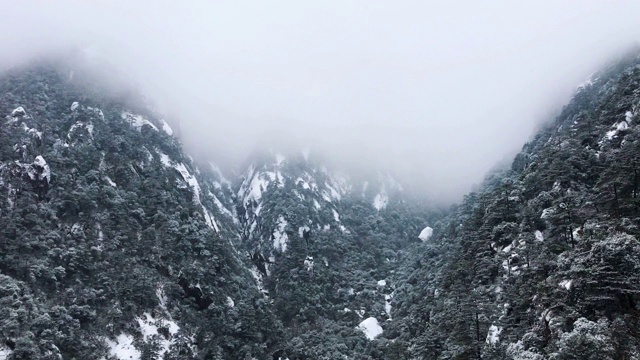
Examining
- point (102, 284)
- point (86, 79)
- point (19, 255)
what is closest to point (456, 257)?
point (102, 284)

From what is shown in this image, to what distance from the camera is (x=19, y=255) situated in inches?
3300

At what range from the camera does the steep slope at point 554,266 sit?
4669 centimetres

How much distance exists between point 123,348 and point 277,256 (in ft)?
227

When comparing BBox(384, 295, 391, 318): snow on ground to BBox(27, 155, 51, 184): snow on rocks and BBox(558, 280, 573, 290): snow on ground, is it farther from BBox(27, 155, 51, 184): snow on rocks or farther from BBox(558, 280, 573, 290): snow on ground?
BBox(27, 155, 51, 184): snow on rocks

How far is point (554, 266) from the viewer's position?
6119cm

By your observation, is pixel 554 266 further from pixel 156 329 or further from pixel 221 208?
pixel 221 208

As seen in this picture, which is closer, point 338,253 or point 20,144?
point 20,144

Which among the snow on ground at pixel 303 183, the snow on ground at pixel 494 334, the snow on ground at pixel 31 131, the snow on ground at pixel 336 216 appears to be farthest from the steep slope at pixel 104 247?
the snow on ground at pixel 494 334

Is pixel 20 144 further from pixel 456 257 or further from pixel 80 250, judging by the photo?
pixel 456 257

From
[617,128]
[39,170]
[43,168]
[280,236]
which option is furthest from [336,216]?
[617,128]

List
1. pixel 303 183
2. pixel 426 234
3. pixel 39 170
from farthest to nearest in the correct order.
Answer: pixel 303 183 < pixel 426 234 < pixel 39 170

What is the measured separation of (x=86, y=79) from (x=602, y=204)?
490 ft

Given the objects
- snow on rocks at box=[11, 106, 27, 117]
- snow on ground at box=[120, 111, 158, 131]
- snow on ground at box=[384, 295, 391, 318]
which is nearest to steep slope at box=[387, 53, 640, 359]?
snow on ground at box=[384, 295, 391, 318]

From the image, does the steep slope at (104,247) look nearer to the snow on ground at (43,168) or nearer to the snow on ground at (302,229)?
the snow on ground at (43,168)
